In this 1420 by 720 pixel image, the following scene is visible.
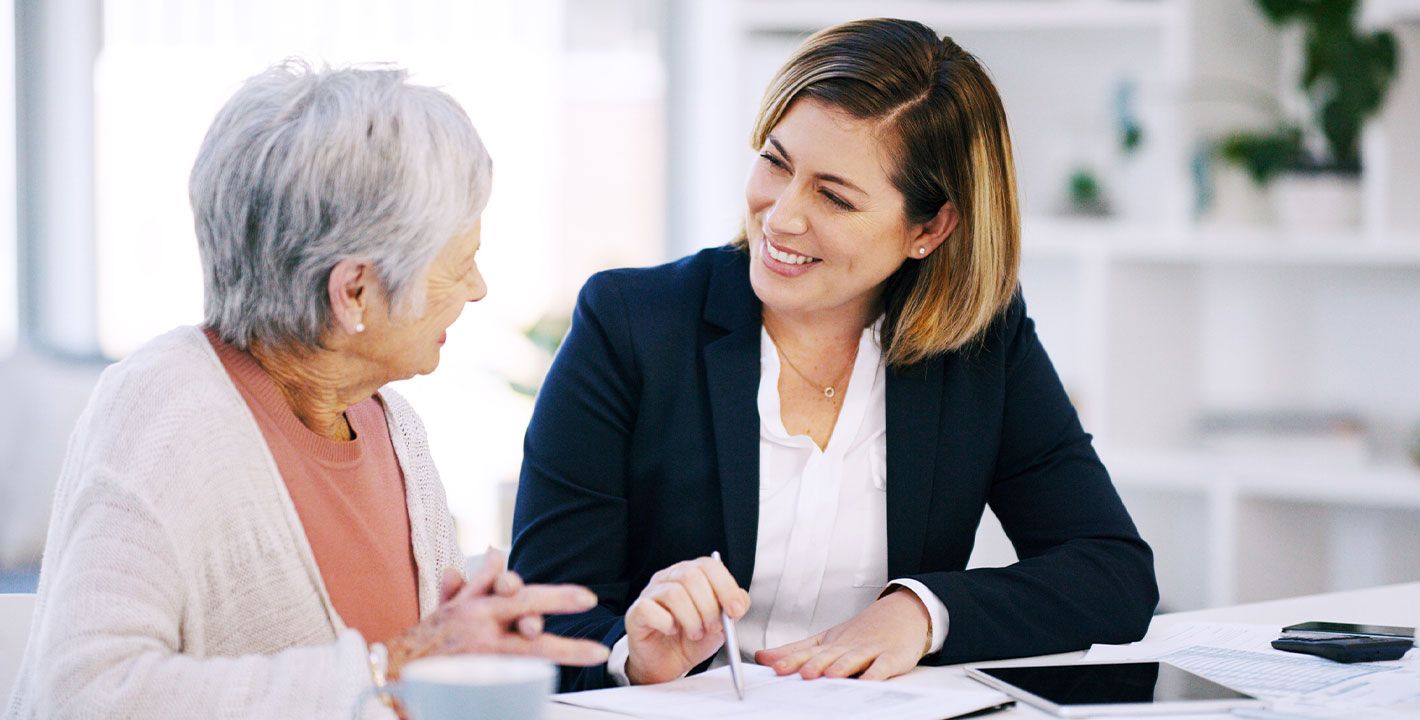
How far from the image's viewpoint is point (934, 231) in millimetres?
1787

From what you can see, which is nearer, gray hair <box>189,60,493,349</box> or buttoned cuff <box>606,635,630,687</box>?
gray hair <box>189,60,493,349</box>

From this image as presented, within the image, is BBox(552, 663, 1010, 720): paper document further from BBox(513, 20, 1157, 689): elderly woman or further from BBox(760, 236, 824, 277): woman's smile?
BBox(760, 236, 824, 277): woman's smile

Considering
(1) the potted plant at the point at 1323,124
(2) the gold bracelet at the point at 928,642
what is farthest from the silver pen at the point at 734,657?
(1) the potted plant at the point at 1323,124

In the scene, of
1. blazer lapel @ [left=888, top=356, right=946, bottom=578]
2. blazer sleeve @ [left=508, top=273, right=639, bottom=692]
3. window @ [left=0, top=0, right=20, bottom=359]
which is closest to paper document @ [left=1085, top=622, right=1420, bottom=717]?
blazer lapel @ [left=888, top=356, right=946, bottom=578]

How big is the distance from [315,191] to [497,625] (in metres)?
0.38

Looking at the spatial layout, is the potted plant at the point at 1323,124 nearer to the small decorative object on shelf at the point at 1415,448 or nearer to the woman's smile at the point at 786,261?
the small decorative object on shelf at the point at 1415,448

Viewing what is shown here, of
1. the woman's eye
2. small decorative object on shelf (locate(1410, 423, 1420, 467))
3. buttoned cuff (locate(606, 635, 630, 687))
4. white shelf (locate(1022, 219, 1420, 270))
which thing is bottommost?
small decorative object on shelf (locate(1410, 423, 1420, 467))

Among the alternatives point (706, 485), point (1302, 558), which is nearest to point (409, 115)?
point (706, 485)

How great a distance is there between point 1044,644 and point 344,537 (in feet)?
2.27

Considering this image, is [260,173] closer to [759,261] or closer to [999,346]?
[759,261]

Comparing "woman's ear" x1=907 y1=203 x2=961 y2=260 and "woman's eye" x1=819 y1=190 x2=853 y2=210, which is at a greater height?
"woman's eye" x1=819 y1=190 x2=853 y2=210

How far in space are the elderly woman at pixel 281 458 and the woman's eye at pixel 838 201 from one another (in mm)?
497

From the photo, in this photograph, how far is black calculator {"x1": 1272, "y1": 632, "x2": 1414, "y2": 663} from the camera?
1373mm

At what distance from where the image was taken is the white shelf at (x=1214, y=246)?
3090mm
